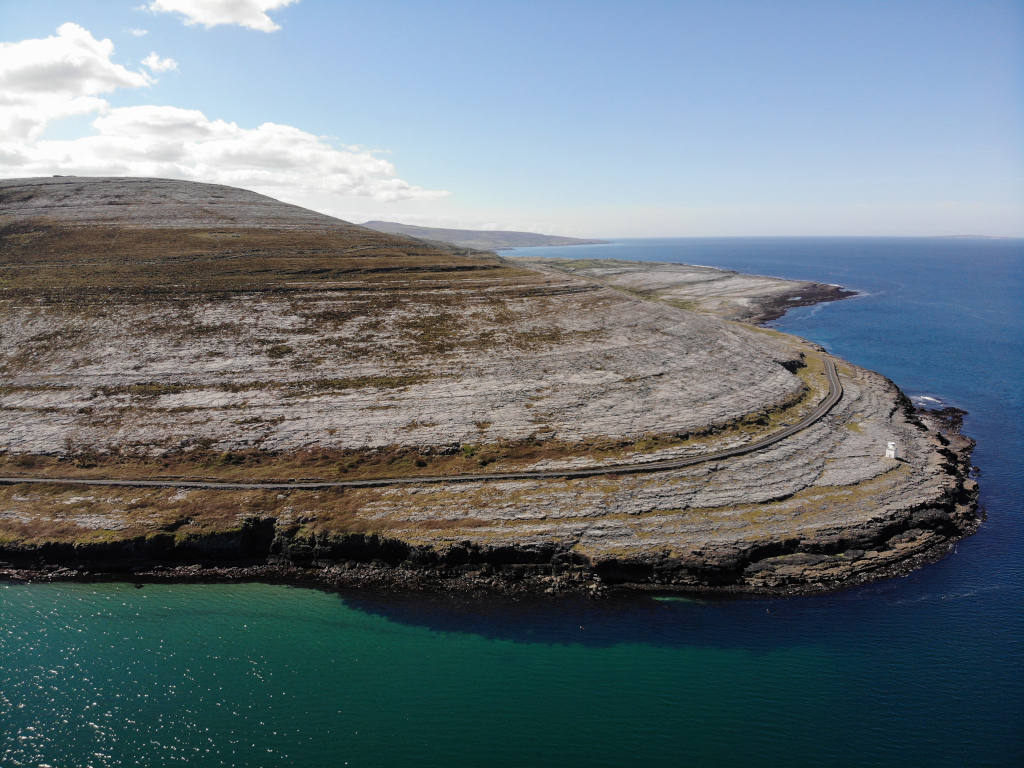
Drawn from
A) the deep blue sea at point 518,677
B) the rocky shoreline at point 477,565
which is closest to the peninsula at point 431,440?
the rocky shoreline at point 477,565

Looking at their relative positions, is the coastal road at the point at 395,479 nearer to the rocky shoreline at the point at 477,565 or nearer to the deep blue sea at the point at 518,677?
the rocky shoreline at the point at 477,565

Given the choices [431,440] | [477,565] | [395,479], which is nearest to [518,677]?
[477,565]

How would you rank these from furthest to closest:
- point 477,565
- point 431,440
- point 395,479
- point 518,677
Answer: point 431,440 < point 395,479 < point 477,565 < point 518,677

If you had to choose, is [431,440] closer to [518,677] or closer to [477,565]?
[477,565]

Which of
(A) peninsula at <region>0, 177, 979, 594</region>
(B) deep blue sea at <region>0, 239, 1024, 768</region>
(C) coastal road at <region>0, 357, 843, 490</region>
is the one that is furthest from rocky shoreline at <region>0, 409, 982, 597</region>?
(C) coastal road at <region>0, 357, 843, 490</region>

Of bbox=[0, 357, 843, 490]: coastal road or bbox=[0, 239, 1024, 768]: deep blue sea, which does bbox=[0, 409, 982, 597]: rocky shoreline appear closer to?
bbox=[0, 239, 1024, 768]: deep blue sea
